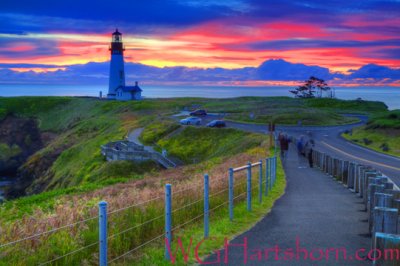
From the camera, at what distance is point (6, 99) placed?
4943 inches

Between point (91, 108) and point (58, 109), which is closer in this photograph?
point (91, 108)

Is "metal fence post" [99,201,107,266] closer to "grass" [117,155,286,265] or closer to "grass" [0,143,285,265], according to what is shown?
"grass" [0,143,285,265]

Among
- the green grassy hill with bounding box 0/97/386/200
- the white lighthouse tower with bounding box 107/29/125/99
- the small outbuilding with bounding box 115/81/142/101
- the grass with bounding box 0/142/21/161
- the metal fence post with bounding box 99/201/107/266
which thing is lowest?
the grass with bounding box 0/142/21/161

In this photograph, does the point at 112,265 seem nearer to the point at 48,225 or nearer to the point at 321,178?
the point at 48,225

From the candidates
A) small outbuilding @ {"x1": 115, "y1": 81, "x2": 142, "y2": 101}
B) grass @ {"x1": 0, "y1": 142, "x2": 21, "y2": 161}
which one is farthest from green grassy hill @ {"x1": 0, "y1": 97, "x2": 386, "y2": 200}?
small outbuilding @ {"x1": 115, "y1": 81, "x2": 142, "y2": 101}

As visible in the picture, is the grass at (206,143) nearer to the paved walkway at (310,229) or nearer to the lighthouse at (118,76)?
the paved walkway at (310,229)

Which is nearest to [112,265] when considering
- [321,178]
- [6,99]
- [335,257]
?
[335,257]

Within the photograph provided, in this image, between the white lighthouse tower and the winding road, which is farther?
the white lighthouse tower

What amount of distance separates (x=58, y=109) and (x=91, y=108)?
46.0ft

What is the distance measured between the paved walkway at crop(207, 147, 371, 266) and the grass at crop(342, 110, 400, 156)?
2941cm

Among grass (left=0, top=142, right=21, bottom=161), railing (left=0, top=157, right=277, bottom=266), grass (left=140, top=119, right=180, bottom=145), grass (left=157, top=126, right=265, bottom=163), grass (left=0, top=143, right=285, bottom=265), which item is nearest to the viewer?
railing (left=0, top=157, right=277, bottom=266)

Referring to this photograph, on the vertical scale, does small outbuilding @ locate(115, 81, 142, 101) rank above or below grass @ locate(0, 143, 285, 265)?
above

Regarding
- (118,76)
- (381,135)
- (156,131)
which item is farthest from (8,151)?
(381,135)

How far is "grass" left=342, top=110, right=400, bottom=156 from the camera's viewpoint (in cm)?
4780
